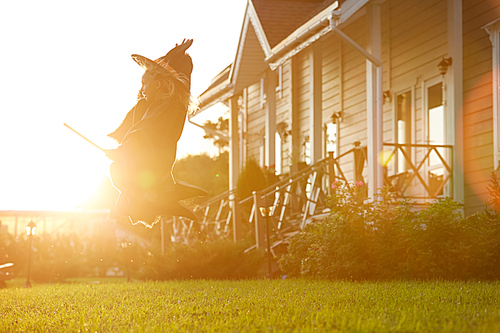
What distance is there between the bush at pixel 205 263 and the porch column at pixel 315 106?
3440 millimetres

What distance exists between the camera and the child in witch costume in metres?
4.09

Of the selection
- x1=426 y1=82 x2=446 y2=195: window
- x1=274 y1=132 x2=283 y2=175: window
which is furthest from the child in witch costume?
x1=274 y1=132 x2=283 y2=175: window

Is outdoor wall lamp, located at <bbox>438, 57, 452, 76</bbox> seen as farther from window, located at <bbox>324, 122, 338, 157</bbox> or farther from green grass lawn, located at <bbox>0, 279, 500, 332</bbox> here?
green grass lawn, located at <bbox>0, 279, 500, 332</bbox>

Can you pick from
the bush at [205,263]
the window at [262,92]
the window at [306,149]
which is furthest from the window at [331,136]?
the bush at [205,263]

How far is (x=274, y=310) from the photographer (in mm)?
6574

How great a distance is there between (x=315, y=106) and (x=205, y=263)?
185 inches

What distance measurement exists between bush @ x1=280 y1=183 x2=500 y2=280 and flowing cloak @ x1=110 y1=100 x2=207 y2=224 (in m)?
6.70

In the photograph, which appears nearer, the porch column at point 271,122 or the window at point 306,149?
the porch column at point 271,122

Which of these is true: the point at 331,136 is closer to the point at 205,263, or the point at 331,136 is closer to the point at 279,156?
the point at 279,156

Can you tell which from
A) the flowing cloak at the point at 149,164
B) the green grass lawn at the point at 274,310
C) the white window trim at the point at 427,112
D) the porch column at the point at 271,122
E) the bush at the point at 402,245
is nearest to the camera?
the flowing cloak at the point at 149,164

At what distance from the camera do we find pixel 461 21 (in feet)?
42.7

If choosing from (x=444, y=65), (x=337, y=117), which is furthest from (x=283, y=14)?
(x=444, y=65)

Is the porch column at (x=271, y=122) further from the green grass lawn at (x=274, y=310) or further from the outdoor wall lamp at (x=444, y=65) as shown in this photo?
the green grass lawn at (x=274, y=310)

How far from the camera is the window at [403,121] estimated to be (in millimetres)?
15450
